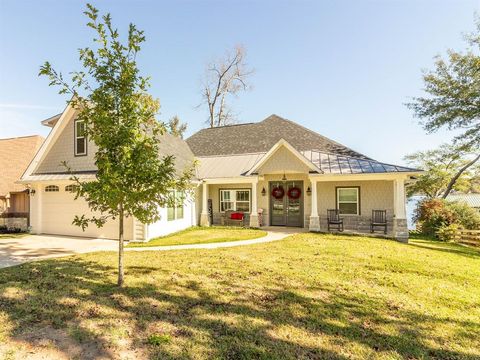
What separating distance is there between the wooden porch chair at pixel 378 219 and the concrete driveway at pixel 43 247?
1273cm

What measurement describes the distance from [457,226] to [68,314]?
18185mm

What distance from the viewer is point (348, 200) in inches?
580

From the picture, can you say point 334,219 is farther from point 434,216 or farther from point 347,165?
point 434,216

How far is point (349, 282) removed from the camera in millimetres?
6145

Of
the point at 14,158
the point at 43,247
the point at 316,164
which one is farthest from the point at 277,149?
the point at 14,158

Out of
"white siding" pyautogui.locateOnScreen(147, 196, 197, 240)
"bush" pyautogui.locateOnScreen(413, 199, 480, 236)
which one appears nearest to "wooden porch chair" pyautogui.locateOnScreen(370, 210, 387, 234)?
"bush" pyautogui.locateOnScreen(413, 199, 480, 236)

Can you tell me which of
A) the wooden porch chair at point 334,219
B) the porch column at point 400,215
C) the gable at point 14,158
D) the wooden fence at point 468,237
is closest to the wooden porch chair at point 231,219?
the wooden porch chair at point 334,219

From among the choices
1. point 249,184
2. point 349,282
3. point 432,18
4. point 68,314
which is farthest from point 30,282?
point 432,18

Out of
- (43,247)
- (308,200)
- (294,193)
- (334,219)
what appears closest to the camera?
(43,247)

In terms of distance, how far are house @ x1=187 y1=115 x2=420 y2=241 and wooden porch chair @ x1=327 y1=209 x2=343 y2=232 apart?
381 mm

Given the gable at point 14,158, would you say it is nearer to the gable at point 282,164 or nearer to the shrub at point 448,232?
the gable at point 282,164

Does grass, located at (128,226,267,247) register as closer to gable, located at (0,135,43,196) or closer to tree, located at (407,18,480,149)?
gable, located at (0,135,43,196)

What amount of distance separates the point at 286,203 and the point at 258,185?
2.14 metres

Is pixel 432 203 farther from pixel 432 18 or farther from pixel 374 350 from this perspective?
pixel 374 350
